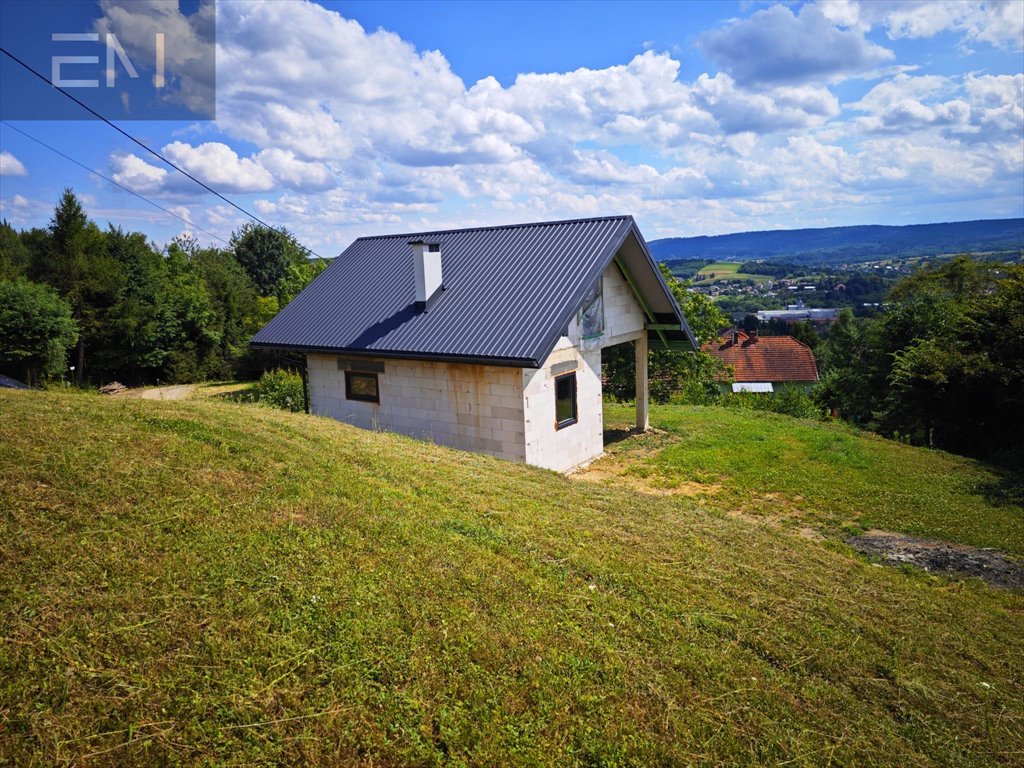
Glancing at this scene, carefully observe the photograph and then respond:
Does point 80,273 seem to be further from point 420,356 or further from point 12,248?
point 12,248

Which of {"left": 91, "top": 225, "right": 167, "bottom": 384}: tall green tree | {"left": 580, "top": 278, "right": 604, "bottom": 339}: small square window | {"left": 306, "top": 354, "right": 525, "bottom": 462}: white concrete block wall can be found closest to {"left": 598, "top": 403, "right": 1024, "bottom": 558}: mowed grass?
{"left": 580, "top": 278, "right": 604, "bottom": 339}: small square window

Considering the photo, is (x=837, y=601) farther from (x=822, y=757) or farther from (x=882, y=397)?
(x=882, y=397)

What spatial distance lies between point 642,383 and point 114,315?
101 ft

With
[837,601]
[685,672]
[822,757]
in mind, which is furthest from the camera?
[837,601]

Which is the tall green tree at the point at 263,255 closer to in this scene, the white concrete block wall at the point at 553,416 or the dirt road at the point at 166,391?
the dirt road at the point at 166,391

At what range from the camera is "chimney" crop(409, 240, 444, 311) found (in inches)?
593

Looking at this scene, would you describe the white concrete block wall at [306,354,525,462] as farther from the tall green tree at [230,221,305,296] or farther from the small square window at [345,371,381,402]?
the tall green tree at [230,221,305,296]

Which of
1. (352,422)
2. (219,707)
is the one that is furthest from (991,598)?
(352,422)

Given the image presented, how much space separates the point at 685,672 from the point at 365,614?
244 cm

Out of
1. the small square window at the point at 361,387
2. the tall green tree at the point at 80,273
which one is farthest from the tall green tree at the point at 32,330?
the small square window at the point at 361,387

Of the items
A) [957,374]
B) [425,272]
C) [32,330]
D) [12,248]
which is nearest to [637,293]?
[425,272]

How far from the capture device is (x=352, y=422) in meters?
16.0

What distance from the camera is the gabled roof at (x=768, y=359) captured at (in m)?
56.8

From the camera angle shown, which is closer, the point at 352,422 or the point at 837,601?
the point at 837,601
